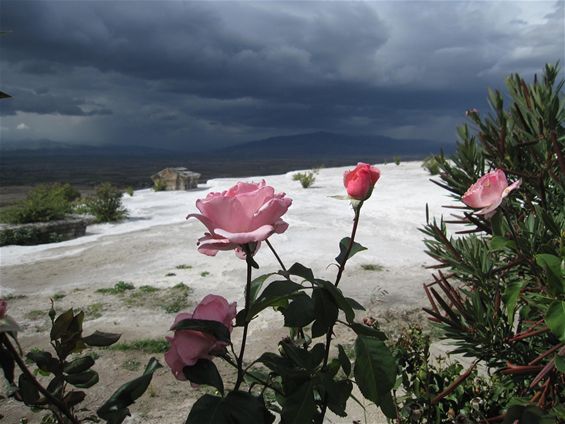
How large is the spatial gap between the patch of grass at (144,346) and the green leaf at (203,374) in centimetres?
322

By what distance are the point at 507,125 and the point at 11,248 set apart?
29.6ft

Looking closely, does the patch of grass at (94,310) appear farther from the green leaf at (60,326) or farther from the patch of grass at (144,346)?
the green leaf at (60,326)

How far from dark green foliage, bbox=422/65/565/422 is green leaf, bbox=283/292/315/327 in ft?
1.95

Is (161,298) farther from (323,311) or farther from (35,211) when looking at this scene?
(35,211)

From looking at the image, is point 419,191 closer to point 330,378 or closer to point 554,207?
point 554,207

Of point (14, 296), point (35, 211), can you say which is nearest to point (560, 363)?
point (14, 296)

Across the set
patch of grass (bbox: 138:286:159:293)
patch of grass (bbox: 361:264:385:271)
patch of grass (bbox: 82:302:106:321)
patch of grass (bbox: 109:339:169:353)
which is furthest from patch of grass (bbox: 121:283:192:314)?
patch of grass (bbox: 361:264:385:271)

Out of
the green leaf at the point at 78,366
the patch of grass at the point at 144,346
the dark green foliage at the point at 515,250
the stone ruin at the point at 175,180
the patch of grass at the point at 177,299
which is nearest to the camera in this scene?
the green leaf at the point at 78,366

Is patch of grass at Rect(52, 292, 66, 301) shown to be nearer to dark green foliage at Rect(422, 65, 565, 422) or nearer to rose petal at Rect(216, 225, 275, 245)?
dark green foliage at Rect(422, 65, 565, 422)

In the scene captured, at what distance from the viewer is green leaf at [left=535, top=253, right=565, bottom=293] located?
98 cm

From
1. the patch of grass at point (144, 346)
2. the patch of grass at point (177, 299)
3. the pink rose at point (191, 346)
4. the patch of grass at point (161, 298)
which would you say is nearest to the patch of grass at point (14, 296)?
the patch of grass at point (161, 298)

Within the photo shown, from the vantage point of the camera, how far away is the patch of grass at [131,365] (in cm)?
344

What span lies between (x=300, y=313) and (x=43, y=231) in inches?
384

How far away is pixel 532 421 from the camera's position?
91cm
